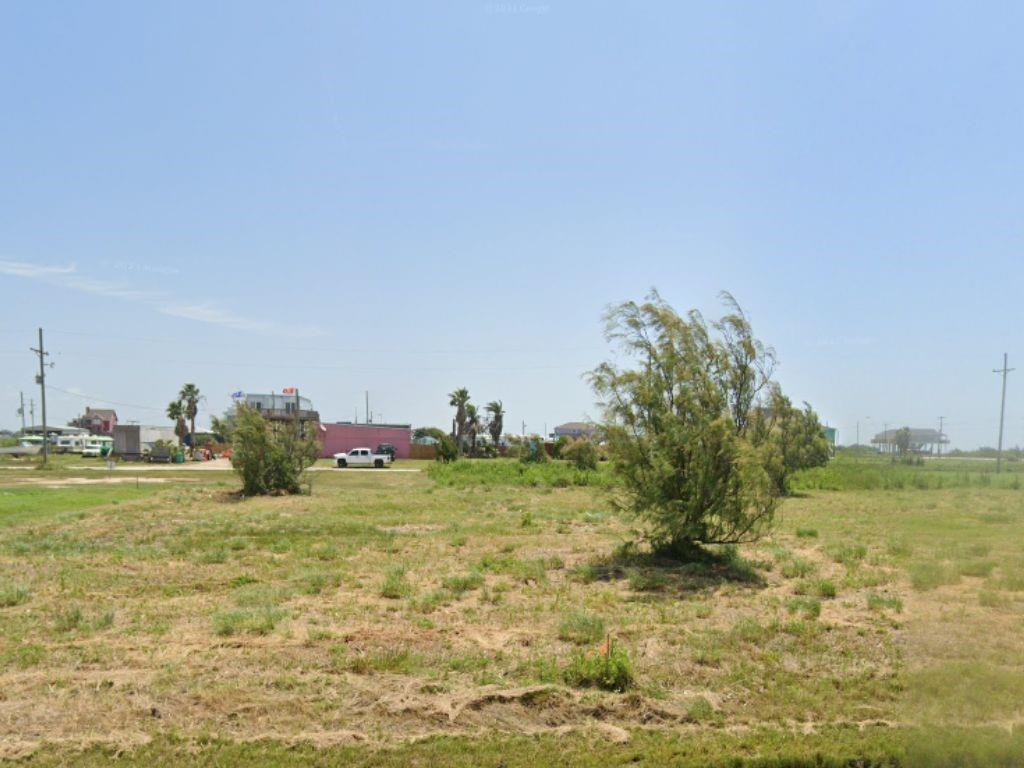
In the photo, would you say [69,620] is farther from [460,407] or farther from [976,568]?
[460,407]

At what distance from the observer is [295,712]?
6660 millimetres

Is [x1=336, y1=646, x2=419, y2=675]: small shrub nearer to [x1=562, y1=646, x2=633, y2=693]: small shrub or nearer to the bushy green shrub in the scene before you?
[x1=562, y1=646, x2=633, y2=693]: small shrub

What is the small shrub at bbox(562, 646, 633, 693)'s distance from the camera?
7.29 meters

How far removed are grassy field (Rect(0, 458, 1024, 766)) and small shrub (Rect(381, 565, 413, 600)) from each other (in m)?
0.04

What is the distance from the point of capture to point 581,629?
370 inches

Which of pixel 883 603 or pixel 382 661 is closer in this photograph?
pixel 382 661

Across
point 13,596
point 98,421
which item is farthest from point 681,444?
point 98,421

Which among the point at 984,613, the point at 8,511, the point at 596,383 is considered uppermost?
the point at 596,383

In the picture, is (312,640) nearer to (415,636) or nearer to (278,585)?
(415,636)

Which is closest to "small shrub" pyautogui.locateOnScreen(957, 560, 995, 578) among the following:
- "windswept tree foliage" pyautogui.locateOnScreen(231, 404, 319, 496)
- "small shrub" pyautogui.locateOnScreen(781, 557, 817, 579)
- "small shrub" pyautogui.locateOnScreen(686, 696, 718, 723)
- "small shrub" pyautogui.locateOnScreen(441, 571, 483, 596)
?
"small shrub" pyautogui.locateOnScreen(686, 696, 718, 723)

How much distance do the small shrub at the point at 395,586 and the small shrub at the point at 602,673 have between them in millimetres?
4931

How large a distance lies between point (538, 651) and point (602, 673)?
1.35 metres

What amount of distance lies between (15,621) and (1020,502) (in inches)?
452

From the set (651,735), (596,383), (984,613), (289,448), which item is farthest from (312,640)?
(289,448)
